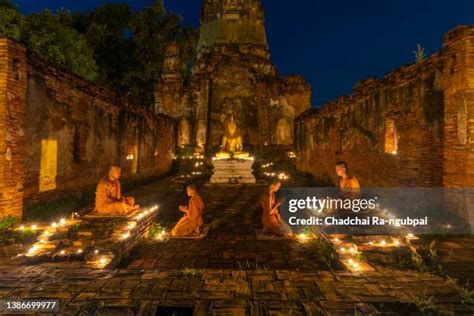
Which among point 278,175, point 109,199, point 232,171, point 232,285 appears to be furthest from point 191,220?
point 278,175

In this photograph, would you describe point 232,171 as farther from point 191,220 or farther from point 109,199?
point 109,199

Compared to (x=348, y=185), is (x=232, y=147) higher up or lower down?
higher up

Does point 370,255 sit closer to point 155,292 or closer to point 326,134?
point 155,292

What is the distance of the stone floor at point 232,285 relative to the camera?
325 centimetres

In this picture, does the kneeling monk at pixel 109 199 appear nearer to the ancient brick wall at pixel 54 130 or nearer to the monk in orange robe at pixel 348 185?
the ancient brick wall at pixel 54 130

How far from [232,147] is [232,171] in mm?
1692

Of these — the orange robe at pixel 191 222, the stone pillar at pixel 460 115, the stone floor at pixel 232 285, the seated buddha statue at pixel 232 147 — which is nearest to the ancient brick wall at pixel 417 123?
the stone pillar at pixel 460 115

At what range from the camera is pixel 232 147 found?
15.3 m

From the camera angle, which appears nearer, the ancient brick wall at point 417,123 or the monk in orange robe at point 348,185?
the monk in orange robe at point 348,185

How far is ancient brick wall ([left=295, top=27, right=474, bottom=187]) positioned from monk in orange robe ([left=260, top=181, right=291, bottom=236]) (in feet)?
11.0

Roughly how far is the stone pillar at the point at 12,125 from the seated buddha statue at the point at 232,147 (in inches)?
340

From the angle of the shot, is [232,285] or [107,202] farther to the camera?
[107,202]

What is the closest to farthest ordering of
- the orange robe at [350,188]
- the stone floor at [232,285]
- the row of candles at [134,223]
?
1. the stone floor at [232,285]
2. the row of candles at [134,223]
3. the orange robe at [350,188]

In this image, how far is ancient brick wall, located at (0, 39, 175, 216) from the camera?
659cm
